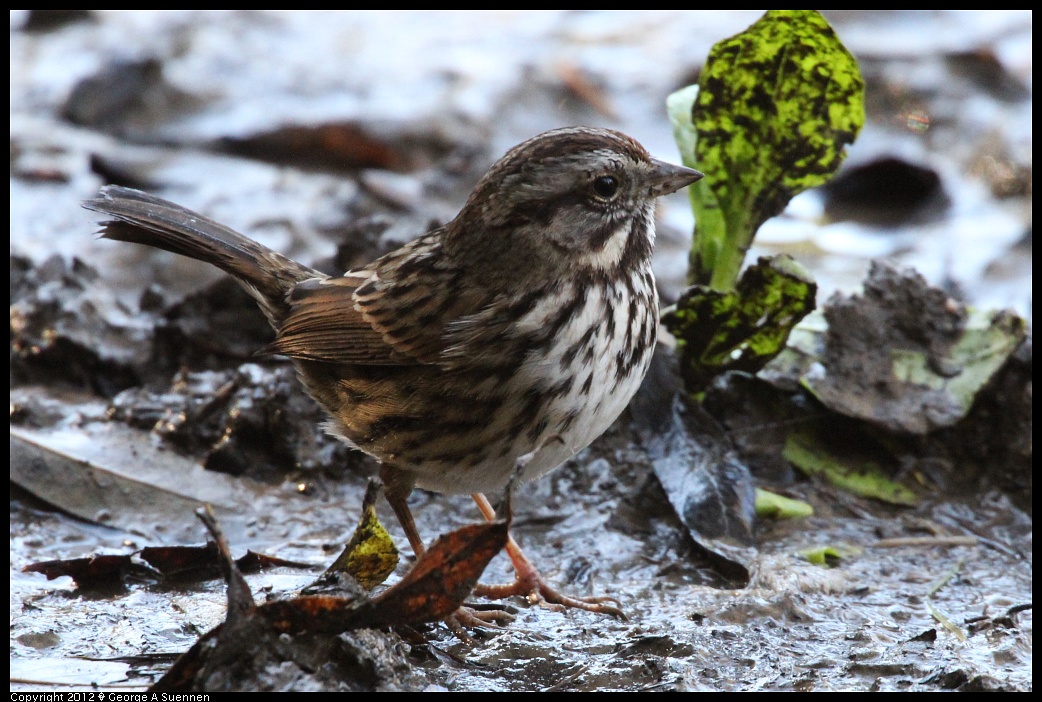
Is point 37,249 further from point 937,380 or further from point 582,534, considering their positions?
point 937,380

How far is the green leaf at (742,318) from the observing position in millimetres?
4270

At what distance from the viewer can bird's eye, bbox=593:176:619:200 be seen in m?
3.87

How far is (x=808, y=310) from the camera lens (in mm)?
4262

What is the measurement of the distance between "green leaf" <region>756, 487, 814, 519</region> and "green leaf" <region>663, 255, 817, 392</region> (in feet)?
1.72

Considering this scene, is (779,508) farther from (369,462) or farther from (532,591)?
(369,462)

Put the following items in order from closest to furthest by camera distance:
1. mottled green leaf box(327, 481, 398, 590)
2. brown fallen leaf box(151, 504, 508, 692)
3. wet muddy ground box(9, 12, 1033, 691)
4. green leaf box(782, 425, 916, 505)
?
brown fallen leaf box(151, 504, 508, 692) → mottled green leaf box(327, 481, 398, 590) → wet muddy ground box(9, 12, 1033, 691) → green leaf box(782, 425, 916, 505)

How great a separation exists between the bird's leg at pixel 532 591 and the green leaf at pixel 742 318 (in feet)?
3.47

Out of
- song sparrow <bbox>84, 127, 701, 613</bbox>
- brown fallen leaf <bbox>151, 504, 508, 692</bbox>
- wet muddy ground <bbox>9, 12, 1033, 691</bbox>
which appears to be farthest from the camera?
song sparrow <bbox>84, 127, 701, 613</bbox>

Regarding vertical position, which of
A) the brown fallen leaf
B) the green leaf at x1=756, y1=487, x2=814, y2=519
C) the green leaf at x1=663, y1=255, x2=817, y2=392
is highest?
the green leaf at x1=663, y1=255, x2=817, y2=392

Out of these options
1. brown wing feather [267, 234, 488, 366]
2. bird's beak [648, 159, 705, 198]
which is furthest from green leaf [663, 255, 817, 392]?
brown wing feather [267, 234, 488, 366]

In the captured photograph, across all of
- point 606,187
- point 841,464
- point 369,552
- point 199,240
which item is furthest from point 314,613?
point 841,464

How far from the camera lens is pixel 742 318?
4.38 m

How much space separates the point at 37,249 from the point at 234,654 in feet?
13.0

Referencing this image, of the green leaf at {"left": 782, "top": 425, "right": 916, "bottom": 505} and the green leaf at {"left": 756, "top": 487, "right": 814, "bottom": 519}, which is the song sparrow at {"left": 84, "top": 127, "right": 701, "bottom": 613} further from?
the green leaf at {"left": 782, "top": 425, "right": 916, "bottom": 505}
